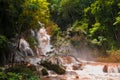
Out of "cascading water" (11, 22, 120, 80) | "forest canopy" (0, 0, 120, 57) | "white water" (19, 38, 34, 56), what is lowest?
"cascading water" (11, 22, 120, 80)

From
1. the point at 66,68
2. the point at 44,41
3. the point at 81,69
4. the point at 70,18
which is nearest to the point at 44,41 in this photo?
the point at 44,41

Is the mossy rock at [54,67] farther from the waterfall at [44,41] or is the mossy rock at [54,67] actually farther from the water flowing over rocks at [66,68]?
the waterfall at [44,41]

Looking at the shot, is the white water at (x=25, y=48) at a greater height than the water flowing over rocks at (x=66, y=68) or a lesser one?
greater

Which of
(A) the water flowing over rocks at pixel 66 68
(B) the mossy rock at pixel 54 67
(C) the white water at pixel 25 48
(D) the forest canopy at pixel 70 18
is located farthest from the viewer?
(C) the white water at pixel 25 48

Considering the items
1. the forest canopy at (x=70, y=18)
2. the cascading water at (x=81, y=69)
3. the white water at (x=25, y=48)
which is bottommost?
the cascading water at (x=81, y=69)

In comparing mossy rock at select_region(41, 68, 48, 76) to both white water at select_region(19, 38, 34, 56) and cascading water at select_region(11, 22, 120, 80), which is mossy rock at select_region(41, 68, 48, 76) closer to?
cascading water at select_region(11, 22, 120, 80)

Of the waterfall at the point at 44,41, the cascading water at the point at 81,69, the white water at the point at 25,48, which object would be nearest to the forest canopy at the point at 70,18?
the waterfall at the point at 44,41

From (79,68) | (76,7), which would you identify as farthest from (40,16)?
(76,7)

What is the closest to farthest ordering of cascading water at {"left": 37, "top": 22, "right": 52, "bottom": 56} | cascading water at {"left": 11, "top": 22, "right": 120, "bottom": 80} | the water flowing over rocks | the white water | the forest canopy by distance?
cascading water at {"left": 11, "top": 22, "right": 120, "bottom": 80}
the water flowing over rocks
the forest canopy
the white water
cascading water at {"left": 37, "top": 22, "right": 52, "bottom": 56}

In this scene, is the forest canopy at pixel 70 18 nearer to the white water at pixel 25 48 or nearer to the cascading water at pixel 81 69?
the cascading water at pixel 81 69

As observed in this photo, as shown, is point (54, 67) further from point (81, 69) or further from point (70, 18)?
point (70, 18)

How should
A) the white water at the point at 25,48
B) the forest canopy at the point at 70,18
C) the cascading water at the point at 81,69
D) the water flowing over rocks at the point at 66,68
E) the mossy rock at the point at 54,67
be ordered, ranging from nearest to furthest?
1. the cascading water at the point at 81,69
2. the water flowing over rocks at the point at 66,68
3. the forest canopy at the point at 70,18
4. the mossy rock at the point at 54,67
5. the white water at the point at 25,48

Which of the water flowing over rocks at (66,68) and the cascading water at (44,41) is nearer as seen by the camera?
the water flowing over rocks at (66,68)

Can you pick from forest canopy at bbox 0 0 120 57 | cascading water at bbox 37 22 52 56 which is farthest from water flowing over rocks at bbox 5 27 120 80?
forest canopy at bbox 0 0 120 57
